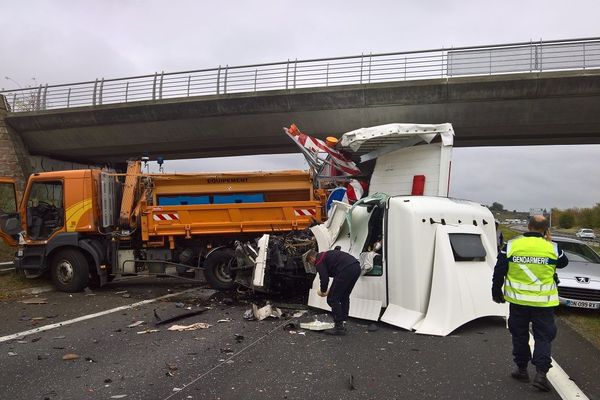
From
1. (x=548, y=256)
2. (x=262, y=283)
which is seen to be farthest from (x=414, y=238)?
(x=262, y=283)

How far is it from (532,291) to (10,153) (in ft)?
65.8

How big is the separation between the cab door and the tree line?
75.2m

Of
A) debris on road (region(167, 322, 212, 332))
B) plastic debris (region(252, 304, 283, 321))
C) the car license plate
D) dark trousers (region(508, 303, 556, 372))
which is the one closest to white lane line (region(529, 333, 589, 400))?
dark trousers (region(508, 303, 556, 372))

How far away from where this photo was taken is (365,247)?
7219mm

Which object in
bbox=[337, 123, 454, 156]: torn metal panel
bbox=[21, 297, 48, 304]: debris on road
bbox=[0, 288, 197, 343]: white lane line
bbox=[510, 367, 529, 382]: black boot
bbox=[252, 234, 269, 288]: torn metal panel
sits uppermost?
bbox=[337, 123, 454, 156]: torn metal panel

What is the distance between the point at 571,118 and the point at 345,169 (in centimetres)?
900

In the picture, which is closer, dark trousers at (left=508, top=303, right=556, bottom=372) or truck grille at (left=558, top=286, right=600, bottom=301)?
dark trousers at (left=508, top=303, right=556, bottom=372)

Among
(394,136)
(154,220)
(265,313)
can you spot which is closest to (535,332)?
(265,313)

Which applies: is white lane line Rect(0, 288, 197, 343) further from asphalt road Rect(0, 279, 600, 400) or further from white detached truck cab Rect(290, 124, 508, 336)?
white detached truck cab Rect(290, 124, 508, 336)

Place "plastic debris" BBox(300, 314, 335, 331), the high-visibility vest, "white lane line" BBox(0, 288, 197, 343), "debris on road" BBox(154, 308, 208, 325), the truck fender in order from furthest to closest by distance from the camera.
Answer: the truck fender, "debris on road" BBox(154, 308, 208, 325), "plastic debris" BBox(300, 314, 335, 331), "white lane line" BBox(0, 288, 197, 343), the high-visibility vest

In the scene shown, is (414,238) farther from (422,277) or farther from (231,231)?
(231,231)

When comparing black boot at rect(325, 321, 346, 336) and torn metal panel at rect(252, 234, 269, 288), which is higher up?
torn metal panel at rect(252, 234, 269, 288)

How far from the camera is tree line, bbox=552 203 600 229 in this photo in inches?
2746

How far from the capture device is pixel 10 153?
18891 millimetres
